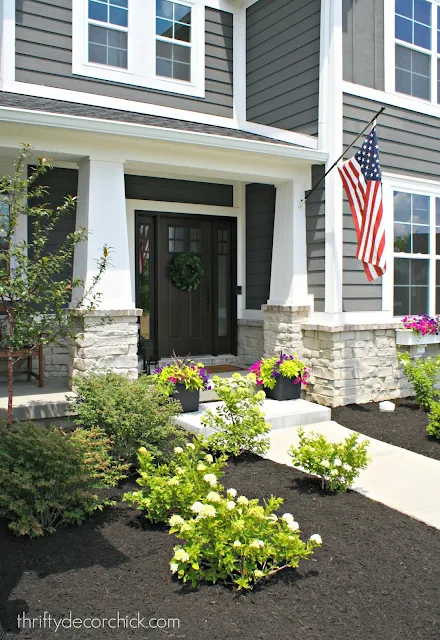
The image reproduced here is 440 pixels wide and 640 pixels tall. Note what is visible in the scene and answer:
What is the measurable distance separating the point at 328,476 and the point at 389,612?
5.01 feet

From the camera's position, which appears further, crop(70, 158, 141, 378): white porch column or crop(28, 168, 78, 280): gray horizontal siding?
crop(28, 168, 78, 280): gray horizontal siding

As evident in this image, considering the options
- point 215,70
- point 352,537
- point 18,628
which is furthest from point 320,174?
point 18,628

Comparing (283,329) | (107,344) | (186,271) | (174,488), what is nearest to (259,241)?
(186,271)

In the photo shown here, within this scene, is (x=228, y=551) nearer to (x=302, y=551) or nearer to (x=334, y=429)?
(x=302, y=551)

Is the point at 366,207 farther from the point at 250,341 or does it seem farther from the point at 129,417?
the point at 129,417

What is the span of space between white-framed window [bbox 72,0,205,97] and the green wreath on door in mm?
2248

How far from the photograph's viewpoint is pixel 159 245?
27.3 feet

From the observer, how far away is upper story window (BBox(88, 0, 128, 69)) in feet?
24.2

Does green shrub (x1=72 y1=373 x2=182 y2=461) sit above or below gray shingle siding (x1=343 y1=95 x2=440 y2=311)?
below

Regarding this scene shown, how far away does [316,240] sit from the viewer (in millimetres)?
7289

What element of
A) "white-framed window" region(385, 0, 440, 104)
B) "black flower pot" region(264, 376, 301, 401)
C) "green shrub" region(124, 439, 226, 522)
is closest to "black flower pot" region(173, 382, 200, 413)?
"black flower pot" region(264, 376, 301, 401)

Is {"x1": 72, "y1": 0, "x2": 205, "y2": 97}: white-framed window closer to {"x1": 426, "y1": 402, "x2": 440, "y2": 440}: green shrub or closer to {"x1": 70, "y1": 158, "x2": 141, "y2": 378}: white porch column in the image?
{"x1": 70, "y1": 158, "x2": 141, "y2": 378}: white porch column

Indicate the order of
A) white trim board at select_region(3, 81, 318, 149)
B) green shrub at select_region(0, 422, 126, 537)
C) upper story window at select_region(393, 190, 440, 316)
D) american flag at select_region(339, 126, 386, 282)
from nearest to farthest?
green shrub at select_region(0, 422, 126, 537) < american flag at select_region(339, 126, 386, 282) < white trim board at select_region(3, 81, 318, 149) < upper story window at select_region(393, 190, 440, 316)

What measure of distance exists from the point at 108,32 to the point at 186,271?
3.26 metres
